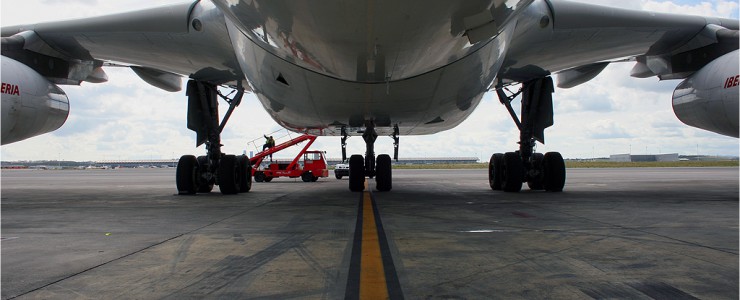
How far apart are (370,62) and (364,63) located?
0.20ft

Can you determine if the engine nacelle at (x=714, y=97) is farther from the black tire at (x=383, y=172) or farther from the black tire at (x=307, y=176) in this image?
the black tire at (x=307, y=176)

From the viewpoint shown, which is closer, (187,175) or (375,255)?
(375,255)

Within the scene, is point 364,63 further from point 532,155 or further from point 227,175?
point 532,155

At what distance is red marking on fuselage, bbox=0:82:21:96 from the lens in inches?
297

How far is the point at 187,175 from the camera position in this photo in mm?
11172

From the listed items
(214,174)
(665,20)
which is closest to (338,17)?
(665,20)

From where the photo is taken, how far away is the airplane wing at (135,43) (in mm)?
Answer: 7723

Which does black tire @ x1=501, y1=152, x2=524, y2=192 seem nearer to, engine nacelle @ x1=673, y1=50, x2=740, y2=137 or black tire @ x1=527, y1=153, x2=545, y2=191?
black tire @ x1=527, y1=153, x2=545, y2=191

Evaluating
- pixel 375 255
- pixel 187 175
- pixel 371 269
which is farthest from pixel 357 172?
pixel 371 269

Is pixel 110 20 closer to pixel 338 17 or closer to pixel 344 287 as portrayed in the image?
pixel 338 17

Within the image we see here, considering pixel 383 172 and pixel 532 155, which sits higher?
pixel 532 155

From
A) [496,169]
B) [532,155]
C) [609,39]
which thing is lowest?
[496,169]

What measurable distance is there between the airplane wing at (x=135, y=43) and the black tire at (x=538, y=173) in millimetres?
6231

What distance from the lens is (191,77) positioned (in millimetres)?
10305
